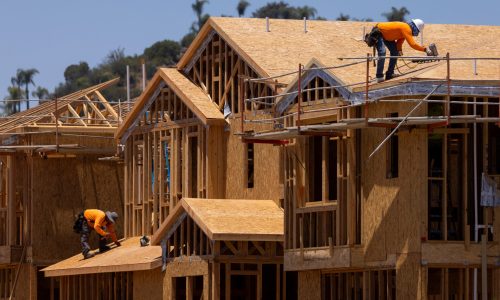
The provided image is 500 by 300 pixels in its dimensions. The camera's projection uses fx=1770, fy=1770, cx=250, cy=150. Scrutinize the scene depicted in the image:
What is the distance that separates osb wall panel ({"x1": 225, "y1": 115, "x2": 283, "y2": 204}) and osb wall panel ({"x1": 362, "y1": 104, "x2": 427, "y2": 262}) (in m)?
6.05

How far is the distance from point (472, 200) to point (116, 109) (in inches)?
919

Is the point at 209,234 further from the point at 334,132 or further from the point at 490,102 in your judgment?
the point at 490,102

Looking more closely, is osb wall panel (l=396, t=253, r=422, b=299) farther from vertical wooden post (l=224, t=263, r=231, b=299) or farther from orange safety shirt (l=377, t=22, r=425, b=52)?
vertical wooden post (l=224, t=263, r=231, b=299)

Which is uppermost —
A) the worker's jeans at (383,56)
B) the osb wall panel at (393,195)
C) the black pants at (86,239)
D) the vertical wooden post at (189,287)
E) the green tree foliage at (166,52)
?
the green tree foliage at (166,52)

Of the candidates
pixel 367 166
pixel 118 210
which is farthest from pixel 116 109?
pixel 367 166

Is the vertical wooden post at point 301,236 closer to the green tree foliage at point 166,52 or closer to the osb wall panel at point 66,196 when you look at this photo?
the osb wall panel at point 66,196

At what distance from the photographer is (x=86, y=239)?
2071 inches

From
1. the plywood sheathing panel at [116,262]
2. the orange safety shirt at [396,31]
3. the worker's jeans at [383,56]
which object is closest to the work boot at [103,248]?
the plywood sheathing panel at [116,262]

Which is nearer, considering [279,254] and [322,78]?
[322,78]

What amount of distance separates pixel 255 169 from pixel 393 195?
9.17 m

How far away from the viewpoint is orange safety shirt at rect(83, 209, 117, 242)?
172ft

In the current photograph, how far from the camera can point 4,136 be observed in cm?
5509

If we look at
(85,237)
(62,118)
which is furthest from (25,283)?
(62,118)

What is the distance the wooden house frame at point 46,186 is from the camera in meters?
55.0
